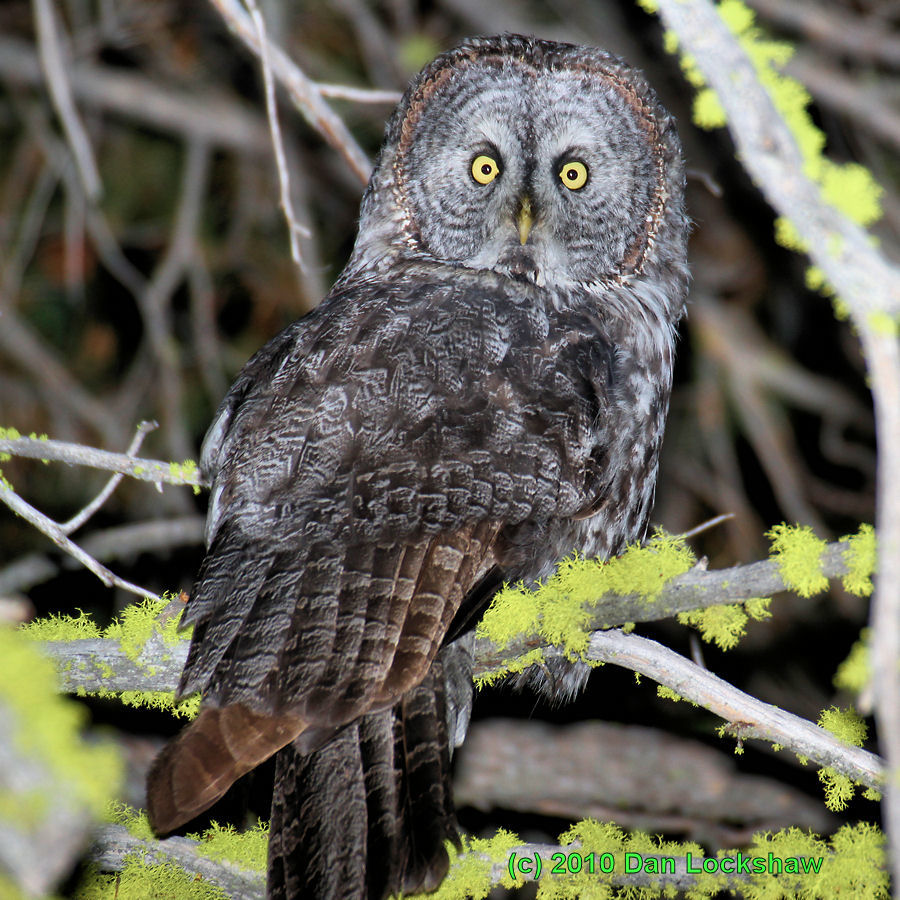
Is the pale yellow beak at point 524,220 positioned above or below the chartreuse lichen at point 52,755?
above

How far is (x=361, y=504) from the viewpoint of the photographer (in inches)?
66.9

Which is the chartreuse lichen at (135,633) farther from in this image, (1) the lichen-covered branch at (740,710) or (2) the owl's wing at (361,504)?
(1) the lichen-covered branch at (740,710)

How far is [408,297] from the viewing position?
213 centimetres

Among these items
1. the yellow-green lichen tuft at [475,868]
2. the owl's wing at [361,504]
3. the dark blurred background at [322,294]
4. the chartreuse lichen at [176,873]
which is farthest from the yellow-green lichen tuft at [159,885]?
the dark blurred background at [322,294]

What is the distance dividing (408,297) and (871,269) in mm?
1403

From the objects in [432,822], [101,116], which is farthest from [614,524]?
[101,116]

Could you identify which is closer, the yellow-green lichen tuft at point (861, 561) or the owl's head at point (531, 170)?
the yellow-green lichen tuft at point (861, 561)

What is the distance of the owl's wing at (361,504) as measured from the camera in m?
1.53

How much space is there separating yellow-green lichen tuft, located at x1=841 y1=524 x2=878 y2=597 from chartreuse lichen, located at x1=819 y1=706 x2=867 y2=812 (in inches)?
17.3

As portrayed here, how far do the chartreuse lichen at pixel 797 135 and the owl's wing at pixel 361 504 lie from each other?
2.93 ft

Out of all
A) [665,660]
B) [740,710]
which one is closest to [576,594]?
[665,660]

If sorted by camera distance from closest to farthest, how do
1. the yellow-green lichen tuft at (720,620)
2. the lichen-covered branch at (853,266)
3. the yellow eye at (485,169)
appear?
the lichen-covered branch at (853,266)
the yellow-green lichen tuft at (720,620)
the yellow eye at (485,169)

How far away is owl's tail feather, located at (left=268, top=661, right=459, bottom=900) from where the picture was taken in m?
1.52

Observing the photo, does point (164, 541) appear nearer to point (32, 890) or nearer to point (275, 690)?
point (275, 690)
